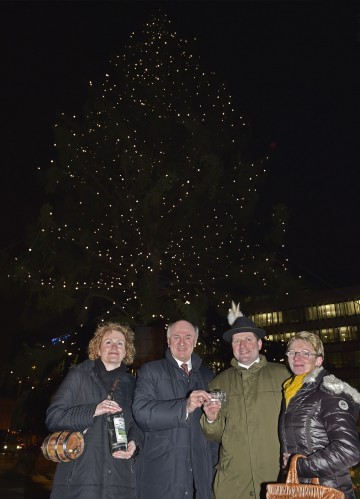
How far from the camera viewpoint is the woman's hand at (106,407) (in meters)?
3.18

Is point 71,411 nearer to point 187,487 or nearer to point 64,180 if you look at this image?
point 187,487

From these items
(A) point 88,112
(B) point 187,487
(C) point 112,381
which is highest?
(A) point 88,112

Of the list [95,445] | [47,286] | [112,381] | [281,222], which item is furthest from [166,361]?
[281,222]

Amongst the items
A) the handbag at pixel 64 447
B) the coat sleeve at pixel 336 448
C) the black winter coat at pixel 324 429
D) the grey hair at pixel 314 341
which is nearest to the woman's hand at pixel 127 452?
the handbag at pixel 64 447

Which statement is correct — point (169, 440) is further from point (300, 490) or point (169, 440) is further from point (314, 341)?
point (314, 341)

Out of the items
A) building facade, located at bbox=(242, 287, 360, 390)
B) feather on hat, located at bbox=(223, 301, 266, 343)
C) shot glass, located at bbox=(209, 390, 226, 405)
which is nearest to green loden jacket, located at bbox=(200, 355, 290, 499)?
feather on hat, located at bbox=(223, 301, 266, 343)

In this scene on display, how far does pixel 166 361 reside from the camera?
3.77 meters

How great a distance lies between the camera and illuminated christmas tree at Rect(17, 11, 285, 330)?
13.3 m

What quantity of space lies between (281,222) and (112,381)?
39.4 ft

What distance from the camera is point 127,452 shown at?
10.7 feet

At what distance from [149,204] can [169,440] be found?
1028 centimetres

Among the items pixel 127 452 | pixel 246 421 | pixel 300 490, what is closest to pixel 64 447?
pixel 127 452

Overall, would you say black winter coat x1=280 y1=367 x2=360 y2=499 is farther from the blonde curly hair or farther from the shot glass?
the blonde curly hair

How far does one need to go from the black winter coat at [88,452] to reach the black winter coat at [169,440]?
14cm
